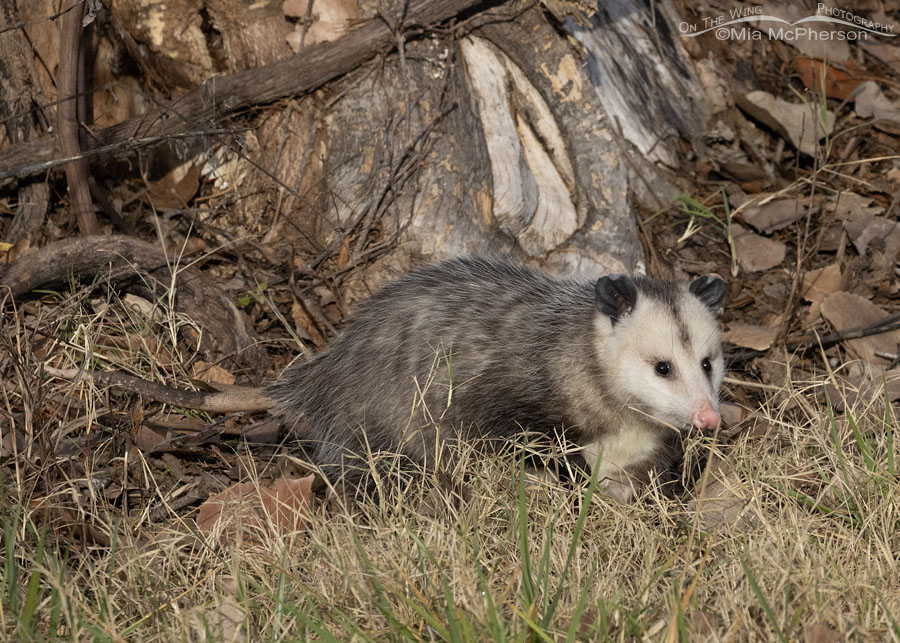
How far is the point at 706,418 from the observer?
86.7 inches

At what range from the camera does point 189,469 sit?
8.50 ft

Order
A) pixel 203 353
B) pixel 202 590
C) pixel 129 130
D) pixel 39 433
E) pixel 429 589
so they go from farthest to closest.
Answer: pixel 129 130 < pixel 203 353 < pixel 39 433 < pixel 202 590 < pixel 429 589

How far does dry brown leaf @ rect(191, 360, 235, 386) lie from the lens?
2.89m

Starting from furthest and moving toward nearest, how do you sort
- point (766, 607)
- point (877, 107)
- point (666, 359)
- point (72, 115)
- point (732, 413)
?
point (877, 107) < point (72, 115) < point (732, 413) < point (666, 359) < point (766, 607)

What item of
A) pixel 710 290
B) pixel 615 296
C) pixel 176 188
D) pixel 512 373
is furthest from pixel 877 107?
pixel 176 188

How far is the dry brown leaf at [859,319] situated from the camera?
3.06 meters

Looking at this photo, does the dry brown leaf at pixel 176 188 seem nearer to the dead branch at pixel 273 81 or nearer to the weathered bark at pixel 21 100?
the dead branch at pixel 273 81

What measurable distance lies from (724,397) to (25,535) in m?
1.97

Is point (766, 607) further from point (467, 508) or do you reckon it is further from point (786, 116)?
point (786, 116)

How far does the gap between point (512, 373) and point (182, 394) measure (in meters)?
0.87

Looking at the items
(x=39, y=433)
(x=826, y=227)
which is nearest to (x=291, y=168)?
(x=39, y=433)

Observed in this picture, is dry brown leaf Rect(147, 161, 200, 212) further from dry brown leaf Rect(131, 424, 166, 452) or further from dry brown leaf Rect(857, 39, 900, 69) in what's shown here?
dry brown leaf Rect(857, 39, 900, 69)

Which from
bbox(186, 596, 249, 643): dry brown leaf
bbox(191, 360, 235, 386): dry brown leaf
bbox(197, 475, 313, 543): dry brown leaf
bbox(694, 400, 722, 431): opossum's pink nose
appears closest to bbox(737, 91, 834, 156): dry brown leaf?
bbox(694, 400, 722, 431): opossum's pink nose

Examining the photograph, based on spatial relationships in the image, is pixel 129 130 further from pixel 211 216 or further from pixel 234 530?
pixel 234 530
